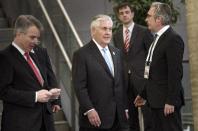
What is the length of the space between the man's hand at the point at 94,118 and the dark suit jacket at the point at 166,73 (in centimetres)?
70

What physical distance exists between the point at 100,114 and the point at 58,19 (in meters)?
3.16

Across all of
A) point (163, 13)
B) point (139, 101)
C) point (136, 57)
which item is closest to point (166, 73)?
point (163, 13)

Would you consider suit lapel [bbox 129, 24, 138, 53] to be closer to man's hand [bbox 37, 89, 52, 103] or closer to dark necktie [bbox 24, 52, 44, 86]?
dark necktie [bbox 24, 52, 44, 86]

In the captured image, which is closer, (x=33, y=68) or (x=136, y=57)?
(x=33, y=68)

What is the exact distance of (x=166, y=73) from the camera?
5.06m

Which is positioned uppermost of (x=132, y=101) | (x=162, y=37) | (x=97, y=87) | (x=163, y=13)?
(x=163, y=13)

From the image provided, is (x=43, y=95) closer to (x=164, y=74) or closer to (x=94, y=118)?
(x=94, y=118)


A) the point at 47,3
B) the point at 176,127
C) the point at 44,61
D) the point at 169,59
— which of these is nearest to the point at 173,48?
the point at 169,59

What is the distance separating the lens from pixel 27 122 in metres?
4.19

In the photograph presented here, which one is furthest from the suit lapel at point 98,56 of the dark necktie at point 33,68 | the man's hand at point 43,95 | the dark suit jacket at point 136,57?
the dark suit jacket at point 136,57

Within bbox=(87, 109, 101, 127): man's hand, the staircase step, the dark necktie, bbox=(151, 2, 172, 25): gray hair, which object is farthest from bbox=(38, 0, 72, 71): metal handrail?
the dark necktie

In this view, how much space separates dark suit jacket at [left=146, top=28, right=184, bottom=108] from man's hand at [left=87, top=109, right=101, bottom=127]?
70 centimetres

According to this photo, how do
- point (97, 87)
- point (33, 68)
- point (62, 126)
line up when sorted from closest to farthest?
point (33, 68) → point (97, 87) → point (62, 126)

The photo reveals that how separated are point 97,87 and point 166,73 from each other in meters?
0.75
